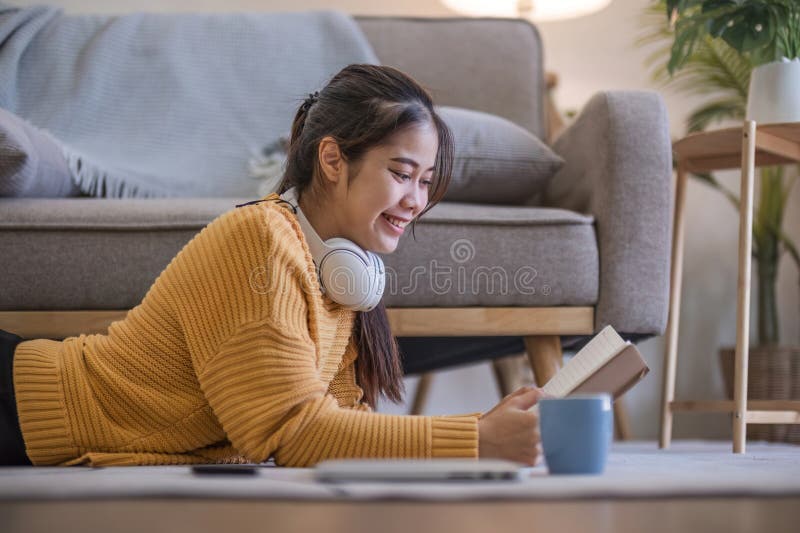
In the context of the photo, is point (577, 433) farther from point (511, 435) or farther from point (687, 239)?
point (687, 239)

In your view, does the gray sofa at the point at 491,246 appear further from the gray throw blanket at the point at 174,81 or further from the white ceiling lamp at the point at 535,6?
the white ceiling lamp at the point at 535,6

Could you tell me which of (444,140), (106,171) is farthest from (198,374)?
(106,171)

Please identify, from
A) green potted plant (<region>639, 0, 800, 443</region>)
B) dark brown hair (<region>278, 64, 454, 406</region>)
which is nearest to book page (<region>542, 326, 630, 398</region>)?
dark brown hair (<region>278, 64, 454, 406</region>)

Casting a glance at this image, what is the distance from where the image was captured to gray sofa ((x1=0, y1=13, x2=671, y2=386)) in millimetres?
1297

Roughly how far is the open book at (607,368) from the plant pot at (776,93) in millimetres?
704

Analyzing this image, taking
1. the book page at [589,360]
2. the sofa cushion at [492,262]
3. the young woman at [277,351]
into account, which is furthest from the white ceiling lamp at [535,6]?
the book page at [589,360]

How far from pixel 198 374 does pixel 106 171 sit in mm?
766

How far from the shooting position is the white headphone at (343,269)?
0.96m

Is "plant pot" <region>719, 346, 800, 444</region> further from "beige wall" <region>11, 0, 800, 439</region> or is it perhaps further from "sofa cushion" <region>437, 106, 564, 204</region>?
"sofa cushion" <region>437, 106, 564, 204</region>

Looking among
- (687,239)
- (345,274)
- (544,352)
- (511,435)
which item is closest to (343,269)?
(345,274)

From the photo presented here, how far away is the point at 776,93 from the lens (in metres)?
1.34

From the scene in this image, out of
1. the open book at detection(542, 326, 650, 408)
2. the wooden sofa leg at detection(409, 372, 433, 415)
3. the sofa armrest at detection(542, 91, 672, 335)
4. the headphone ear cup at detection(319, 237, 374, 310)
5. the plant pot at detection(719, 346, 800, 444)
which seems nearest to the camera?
the open book at detection(542, 326, 650, 408)

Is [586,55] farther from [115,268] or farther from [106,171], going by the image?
[115,268]

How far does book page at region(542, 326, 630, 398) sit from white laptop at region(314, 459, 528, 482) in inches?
7.8
